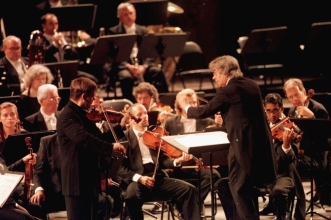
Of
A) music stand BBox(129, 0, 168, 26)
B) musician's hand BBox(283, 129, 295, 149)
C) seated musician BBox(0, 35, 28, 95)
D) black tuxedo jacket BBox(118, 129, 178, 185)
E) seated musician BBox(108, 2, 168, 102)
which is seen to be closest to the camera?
musician's hand BBox(283, 129, 295, 149)

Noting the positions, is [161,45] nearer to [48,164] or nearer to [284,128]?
[284,128]

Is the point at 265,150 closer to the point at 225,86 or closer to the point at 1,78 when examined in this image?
the point at 225,86

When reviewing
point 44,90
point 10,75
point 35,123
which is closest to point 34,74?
point 44,90

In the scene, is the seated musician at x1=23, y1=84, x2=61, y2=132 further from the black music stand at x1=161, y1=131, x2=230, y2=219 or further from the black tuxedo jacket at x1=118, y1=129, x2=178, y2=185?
the black music stand at x1=161, y1=131, x2=230, y2=219

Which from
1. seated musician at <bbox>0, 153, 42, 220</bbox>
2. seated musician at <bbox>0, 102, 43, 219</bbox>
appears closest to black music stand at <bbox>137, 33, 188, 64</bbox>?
seated musician at <bbox>0, 102, 43, 219</bbox>

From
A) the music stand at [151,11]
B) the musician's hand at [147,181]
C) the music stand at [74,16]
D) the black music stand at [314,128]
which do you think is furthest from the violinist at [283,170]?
the music stand at [74,16]

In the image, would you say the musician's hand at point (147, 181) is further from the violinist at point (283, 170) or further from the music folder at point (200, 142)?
the violinist at point (283, 170)

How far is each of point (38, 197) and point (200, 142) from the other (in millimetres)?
1522

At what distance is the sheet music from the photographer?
5379 millimetres

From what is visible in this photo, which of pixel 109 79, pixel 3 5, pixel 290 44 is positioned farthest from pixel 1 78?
pixel 290 44

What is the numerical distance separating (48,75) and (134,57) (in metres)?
1.96

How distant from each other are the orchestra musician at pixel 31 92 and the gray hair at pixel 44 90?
1.72 feet

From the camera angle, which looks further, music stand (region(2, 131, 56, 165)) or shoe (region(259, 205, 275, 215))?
shoe (region(259, 205, 275, 215))

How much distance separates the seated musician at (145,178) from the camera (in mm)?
6422
